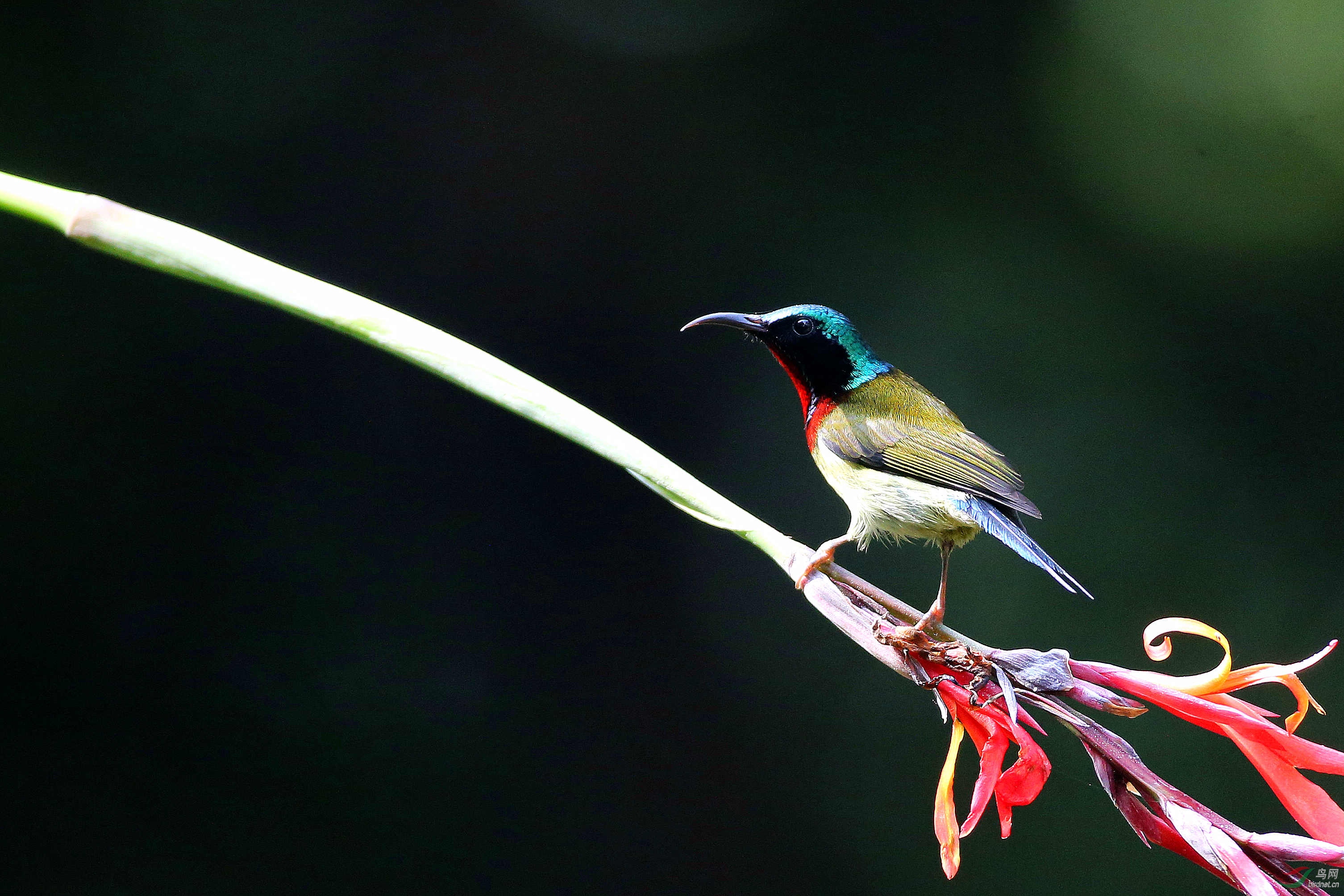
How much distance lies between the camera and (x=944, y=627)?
39 centimetres

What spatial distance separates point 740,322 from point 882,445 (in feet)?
0.47

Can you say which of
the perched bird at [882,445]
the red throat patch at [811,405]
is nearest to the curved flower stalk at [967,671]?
the perched bird at [882,445]

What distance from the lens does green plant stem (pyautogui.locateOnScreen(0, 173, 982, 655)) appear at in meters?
0.33

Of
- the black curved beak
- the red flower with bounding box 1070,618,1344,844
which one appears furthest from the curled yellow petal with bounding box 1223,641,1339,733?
the black curved beak

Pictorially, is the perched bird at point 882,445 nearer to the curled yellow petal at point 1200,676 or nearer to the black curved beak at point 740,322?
the black curved beak at point 740,322

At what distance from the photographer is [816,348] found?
67 centimetres

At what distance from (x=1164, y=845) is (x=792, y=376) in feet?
1.38

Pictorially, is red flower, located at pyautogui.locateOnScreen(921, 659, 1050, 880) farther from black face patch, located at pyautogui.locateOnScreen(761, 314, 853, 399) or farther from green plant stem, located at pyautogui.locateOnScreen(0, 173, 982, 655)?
black face patch, located at pyautogui.locateOnScreen(761, 314, 853, 399)

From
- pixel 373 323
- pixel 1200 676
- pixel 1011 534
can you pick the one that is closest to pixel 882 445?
pixel 1011 534

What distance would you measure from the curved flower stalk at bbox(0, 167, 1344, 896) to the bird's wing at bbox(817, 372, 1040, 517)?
22 cm

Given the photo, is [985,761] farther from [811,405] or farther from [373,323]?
[811,405]

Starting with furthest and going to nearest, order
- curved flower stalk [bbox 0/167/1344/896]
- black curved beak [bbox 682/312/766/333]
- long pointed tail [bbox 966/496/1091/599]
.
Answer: black curved beak [bbox 682/312/766/333] < long pointed tail [bbox 966/496/1091/599] < curved flower stalk [bbox 0/167/1344/896]

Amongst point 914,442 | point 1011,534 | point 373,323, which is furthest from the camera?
point 914,442

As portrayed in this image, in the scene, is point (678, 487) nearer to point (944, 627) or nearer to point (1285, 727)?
point (944, 627)
